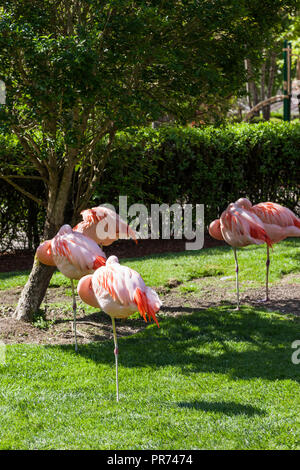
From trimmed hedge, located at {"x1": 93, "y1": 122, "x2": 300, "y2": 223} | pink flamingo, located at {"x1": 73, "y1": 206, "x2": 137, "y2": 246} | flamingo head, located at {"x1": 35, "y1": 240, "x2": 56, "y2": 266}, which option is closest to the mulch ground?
trimmed hedge, located at {"x1": 93, "y1": 122, "x2": 300, "y2": 223}

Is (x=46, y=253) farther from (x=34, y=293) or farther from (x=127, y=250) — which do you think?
(x=127, y=250)

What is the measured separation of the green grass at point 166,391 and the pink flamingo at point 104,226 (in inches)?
43.8

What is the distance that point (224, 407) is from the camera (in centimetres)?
406

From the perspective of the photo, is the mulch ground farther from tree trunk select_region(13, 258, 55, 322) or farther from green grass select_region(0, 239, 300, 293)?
tree trunk select_region(13, 258, 55, 322)

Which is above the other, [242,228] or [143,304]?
[242,228]

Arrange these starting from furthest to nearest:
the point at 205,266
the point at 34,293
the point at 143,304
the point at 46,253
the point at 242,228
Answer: the point at 205,266, the point at 34,293, the point at 242,228, the point at 46,253, the point at 143,304

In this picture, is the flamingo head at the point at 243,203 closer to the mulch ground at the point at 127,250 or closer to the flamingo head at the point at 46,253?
the flamingo head at the point at 46,253

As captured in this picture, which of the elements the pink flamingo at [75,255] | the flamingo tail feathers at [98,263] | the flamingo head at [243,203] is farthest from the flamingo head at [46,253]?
the flamingo head at [243,203]

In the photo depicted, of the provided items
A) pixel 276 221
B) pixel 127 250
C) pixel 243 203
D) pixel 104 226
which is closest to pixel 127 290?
pixel 104 226

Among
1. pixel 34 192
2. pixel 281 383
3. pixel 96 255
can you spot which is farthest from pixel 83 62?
pixel 34 192

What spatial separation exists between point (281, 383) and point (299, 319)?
5.98 ft

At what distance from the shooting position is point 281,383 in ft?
14.7

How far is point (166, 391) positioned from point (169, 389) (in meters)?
0.04

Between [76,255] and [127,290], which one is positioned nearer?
[127,290]
